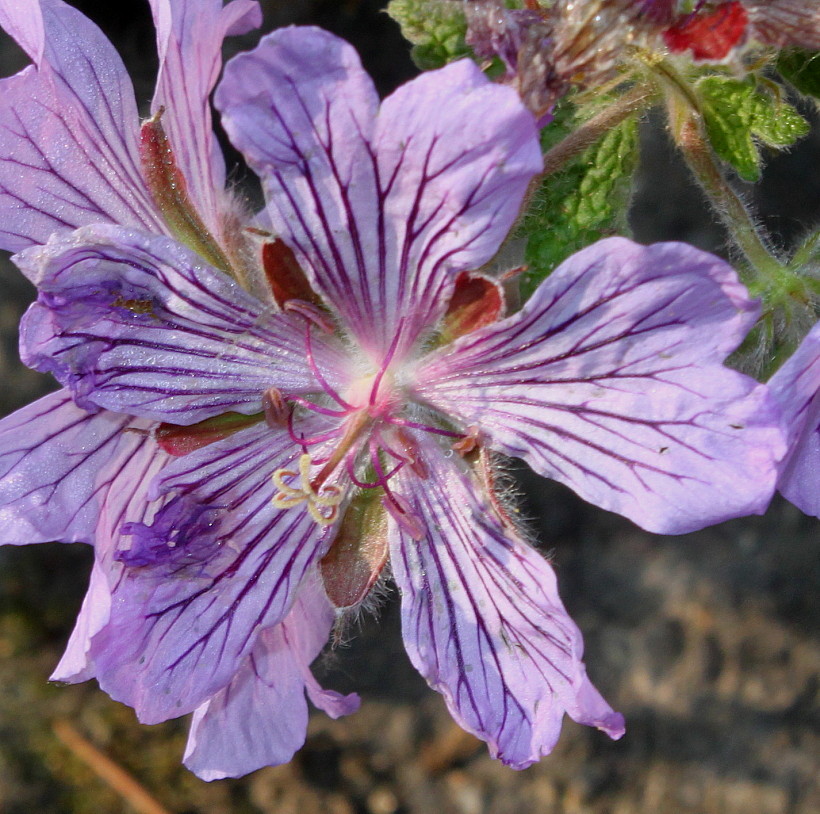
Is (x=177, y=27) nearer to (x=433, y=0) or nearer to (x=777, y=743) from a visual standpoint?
(x=433, y=0)

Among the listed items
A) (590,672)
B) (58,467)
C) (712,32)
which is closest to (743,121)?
(712,32)

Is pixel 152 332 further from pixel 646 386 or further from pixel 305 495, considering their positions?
pixel 646 386

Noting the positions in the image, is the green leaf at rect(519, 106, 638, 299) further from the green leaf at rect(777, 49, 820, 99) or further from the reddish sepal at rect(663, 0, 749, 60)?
the reddish sepal at rect(663, 0, 749, 60)

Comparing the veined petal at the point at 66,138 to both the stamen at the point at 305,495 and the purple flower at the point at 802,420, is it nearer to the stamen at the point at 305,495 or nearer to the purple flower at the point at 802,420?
the stamen at the point at 305,495

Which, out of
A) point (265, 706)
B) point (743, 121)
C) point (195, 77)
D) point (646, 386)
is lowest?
point (265, 706)

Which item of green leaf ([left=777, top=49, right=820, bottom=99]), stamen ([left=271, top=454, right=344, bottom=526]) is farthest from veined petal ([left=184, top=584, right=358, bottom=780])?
green leaf ([left=777, top=49, right=820, bottom=99])
